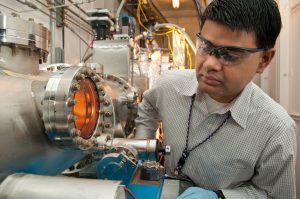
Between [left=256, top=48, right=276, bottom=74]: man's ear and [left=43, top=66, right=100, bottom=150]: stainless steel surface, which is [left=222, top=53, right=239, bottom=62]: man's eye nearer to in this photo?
[left=256, top=48, right=276, bottom=74]: man's ear

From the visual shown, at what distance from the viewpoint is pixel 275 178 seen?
1.06 m

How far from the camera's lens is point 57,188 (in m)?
0.51

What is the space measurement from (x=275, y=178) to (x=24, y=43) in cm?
98

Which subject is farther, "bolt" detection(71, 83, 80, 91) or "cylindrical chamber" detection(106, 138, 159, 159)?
"cylindrical chamber" detection(106, 138, 159, 159)

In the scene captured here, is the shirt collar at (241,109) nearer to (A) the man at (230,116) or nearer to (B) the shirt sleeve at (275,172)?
(A) the man at (230,116)

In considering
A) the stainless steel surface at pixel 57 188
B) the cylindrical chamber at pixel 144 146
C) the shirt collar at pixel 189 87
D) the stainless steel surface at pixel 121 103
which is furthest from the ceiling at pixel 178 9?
the stainless steel surface at pixel 57 188

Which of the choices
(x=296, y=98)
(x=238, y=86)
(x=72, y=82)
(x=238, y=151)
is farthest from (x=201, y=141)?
(x=296, y=98)

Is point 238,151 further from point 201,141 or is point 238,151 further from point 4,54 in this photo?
point 4,54

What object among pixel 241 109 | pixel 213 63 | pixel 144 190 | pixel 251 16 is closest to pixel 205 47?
pixel 213 63

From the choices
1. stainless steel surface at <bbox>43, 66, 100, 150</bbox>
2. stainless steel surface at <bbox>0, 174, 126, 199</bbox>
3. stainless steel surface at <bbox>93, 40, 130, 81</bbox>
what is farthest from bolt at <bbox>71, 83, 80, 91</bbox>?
stainless steel surface at <bbox>93, 40, 130, 81</bbox>

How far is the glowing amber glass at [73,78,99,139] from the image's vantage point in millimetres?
757

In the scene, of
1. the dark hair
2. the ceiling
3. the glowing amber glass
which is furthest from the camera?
the ceiling

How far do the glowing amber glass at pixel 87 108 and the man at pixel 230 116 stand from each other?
1.26 ft

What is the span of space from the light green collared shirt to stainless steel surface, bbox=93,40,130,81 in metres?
0.53
